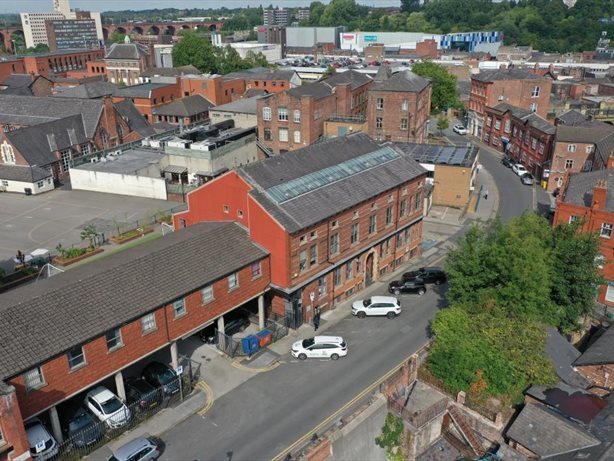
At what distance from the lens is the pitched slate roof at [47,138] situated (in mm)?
72062

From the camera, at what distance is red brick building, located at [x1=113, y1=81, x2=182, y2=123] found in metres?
100

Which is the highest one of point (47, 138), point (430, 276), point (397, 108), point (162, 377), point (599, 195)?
point (397, 108)

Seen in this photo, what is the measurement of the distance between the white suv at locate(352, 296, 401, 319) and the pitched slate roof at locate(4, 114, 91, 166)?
53082 mm

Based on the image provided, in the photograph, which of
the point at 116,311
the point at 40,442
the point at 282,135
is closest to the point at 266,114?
the point at 282,135

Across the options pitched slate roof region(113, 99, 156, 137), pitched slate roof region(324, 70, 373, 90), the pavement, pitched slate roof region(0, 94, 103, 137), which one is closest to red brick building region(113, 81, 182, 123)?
pitched slate roof region(113, 99, 156, 137)

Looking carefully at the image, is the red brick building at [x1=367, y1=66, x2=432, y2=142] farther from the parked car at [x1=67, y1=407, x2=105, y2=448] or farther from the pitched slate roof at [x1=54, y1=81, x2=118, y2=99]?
the parked car at [x1=67, y1=407, x2=105, y2=448]

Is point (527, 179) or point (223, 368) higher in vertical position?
point (527, 179)

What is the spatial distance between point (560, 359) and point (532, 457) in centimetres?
837

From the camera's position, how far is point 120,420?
30.1 meters

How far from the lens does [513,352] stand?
109 feet

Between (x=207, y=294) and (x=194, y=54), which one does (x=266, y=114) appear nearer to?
(x=207, y=294)

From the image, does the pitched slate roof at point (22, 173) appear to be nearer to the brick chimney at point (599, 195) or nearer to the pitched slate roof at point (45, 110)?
the pitched slate roof at point (45, 110)

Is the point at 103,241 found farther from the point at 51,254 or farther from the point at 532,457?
the point at 532,457

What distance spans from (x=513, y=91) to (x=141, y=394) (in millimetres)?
86160
